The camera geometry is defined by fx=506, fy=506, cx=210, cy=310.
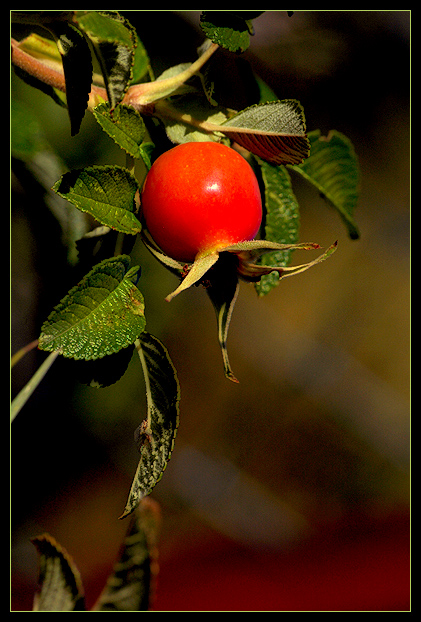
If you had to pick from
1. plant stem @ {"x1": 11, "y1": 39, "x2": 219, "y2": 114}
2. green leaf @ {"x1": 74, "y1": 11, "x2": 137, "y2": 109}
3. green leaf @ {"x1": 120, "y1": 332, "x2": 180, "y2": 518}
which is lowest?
green leaf @ {"x1": 120, "y1": 332, "x2": 180, "y2": 518}

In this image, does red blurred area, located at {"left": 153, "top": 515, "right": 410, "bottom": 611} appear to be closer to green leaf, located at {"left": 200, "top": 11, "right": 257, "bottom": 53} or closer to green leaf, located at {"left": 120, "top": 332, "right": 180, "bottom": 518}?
green leaf, located at {"left": 120, "top": 332, "right": 180, "bottom": 518}

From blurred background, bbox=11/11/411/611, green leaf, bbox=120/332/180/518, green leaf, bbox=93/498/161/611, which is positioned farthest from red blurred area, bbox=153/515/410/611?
green leaf, bbox=120/332/180/518

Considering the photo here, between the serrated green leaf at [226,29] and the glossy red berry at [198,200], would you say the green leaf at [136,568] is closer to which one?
the glossy red berry at [198,200]

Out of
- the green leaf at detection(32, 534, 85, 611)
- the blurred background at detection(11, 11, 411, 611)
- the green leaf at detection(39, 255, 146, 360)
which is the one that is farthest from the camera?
the blurred background at detection(11, 11, 411, 611)

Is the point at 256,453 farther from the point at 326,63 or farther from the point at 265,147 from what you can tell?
the point at 265,147

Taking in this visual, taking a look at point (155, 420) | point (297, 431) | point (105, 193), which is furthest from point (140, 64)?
point (297, 431)

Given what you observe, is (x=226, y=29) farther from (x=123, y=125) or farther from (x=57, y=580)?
(x=57, y=580)
